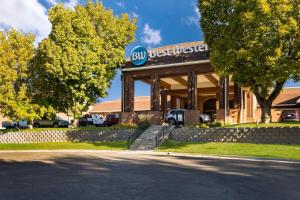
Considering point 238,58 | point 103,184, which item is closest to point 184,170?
point 103,184

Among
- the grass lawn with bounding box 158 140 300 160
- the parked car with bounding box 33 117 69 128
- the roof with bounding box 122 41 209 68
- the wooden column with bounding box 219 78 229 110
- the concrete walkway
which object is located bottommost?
the concrete walkway

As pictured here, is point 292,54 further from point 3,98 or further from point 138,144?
point 3,98

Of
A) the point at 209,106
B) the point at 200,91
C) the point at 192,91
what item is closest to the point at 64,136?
the point at 192,91

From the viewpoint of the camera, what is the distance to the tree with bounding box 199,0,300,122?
83.7 feet

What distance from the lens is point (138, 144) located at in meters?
30.8

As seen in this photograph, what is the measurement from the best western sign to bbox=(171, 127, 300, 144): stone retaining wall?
10078 mm

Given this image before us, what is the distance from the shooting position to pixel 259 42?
26125 millimetres

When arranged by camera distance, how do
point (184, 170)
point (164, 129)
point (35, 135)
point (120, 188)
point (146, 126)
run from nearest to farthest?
point (120, 188), point (184, 170), point (164, 129), point (146, 126), point (35, 135)

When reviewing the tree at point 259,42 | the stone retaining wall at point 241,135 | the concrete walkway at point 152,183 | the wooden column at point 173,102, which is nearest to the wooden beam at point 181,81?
the wooden column at point 173,102

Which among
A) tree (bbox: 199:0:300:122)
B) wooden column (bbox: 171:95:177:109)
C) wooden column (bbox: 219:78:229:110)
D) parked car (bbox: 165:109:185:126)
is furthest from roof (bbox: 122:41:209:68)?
wooden column (bbox: 171:95:177:109)

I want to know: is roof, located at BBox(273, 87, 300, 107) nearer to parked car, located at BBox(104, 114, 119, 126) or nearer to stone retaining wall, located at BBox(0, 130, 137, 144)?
parked car, located at BBox(104, 114, 119, 126)

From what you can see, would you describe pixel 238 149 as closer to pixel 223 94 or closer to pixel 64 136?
pixel 223 94

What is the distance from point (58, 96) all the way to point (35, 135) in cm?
470

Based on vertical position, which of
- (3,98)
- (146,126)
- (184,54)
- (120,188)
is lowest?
(120,188)
